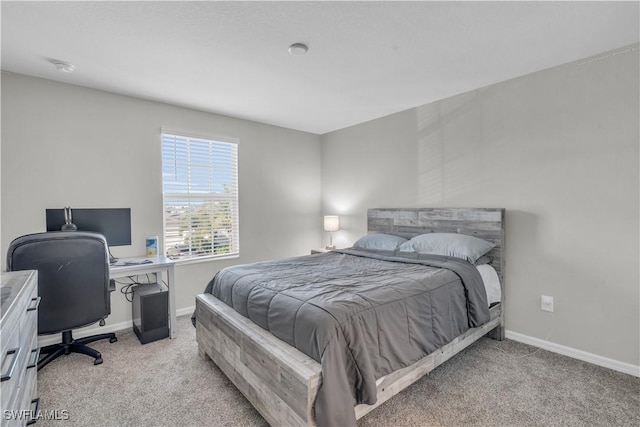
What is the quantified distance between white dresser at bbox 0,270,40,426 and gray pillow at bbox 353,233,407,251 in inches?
111

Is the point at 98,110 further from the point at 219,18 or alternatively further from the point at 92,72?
the point at 219,18

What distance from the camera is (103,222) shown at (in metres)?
2.95

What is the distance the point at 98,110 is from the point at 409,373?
11.7 ft

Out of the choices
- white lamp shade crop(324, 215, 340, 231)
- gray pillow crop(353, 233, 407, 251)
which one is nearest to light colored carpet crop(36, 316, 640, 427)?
gray pillow crop(353, 233, 407, 251)

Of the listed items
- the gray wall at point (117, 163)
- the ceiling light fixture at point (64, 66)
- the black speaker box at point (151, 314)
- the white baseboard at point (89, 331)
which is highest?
the ceiling light fixture at point (64, 66)

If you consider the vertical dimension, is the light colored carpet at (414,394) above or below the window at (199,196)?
below

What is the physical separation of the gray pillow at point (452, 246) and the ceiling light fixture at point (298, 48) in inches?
79.2

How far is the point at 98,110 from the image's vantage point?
300 cm

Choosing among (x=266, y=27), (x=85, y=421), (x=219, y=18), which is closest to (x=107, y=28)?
(x=219, y=18)

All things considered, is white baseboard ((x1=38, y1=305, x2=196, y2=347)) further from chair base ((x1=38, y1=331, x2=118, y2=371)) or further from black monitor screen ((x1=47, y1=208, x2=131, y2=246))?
black monitor screen ((x1=47, y1=208, x2=131, y2=246))

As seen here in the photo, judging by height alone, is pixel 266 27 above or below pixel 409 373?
above

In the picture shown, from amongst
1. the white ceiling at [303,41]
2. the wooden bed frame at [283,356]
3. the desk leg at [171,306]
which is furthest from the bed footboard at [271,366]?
the white ceiling at [303,41]

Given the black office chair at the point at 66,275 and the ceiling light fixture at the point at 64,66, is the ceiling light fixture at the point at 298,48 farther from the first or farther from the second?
the black office chair at the point at 66,275

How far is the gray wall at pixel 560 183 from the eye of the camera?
2.26 meters
